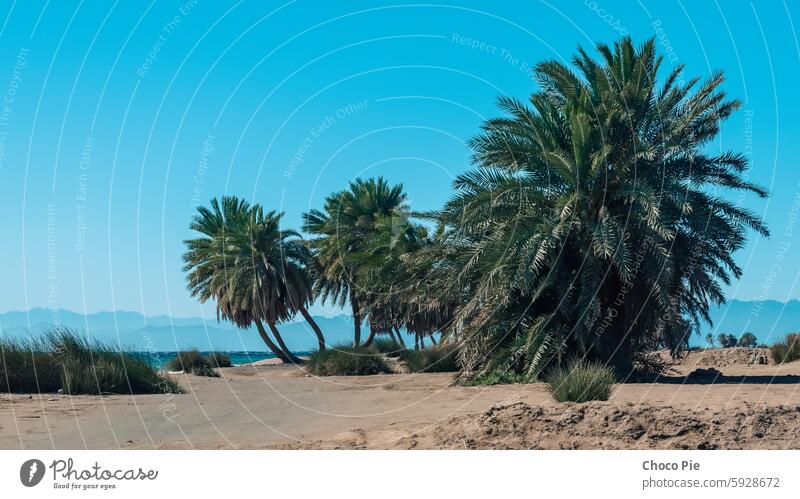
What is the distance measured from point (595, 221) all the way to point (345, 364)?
39.0ft

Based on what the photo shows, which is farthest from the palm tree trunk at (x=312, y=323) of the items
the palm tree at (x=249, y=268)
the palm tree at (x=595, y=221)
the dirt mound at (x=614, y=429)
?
the dirt mound at (x=614, y=429)

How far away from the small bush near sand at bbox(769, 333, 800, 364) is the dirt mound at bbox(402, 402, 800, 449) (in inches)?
793

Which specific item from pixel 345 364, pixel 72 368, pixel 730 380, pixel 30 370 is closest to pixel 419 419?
pixel 72 368

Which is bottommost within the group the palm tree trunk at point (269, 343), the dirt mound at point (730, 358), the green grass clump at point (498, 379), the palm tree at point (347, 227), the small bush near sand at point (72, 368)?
the dirt mound at point (730, 358)

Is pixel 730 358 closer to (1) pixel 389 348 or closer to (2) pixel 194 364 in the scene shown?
(1) pixel 389 348

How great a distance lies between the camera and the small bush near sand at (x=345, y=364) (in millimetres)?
29406

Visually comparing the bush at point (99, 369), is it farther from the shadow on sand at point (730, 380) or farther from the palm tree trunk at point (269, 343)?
the palm tree trunk at point (269, 343)

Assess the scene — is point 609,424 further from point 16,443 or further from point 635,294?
point 635,294

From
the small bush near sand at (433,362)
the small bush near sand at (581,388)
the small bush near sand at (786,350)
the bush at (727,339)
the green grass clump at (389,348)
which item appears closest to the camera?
the small bush near sand at (581,388)

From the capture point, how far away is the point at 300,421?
47.6 feet

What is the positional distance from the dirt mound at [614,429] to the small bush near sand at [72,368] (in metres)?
10.0

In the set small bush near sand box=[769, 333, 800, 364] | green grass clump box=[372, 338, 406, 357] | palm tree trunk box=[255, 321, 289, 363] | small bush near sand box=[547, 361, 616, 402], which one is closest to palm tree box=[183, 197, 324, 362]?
palm tree trunk box=[255, 321, 289, 363]
